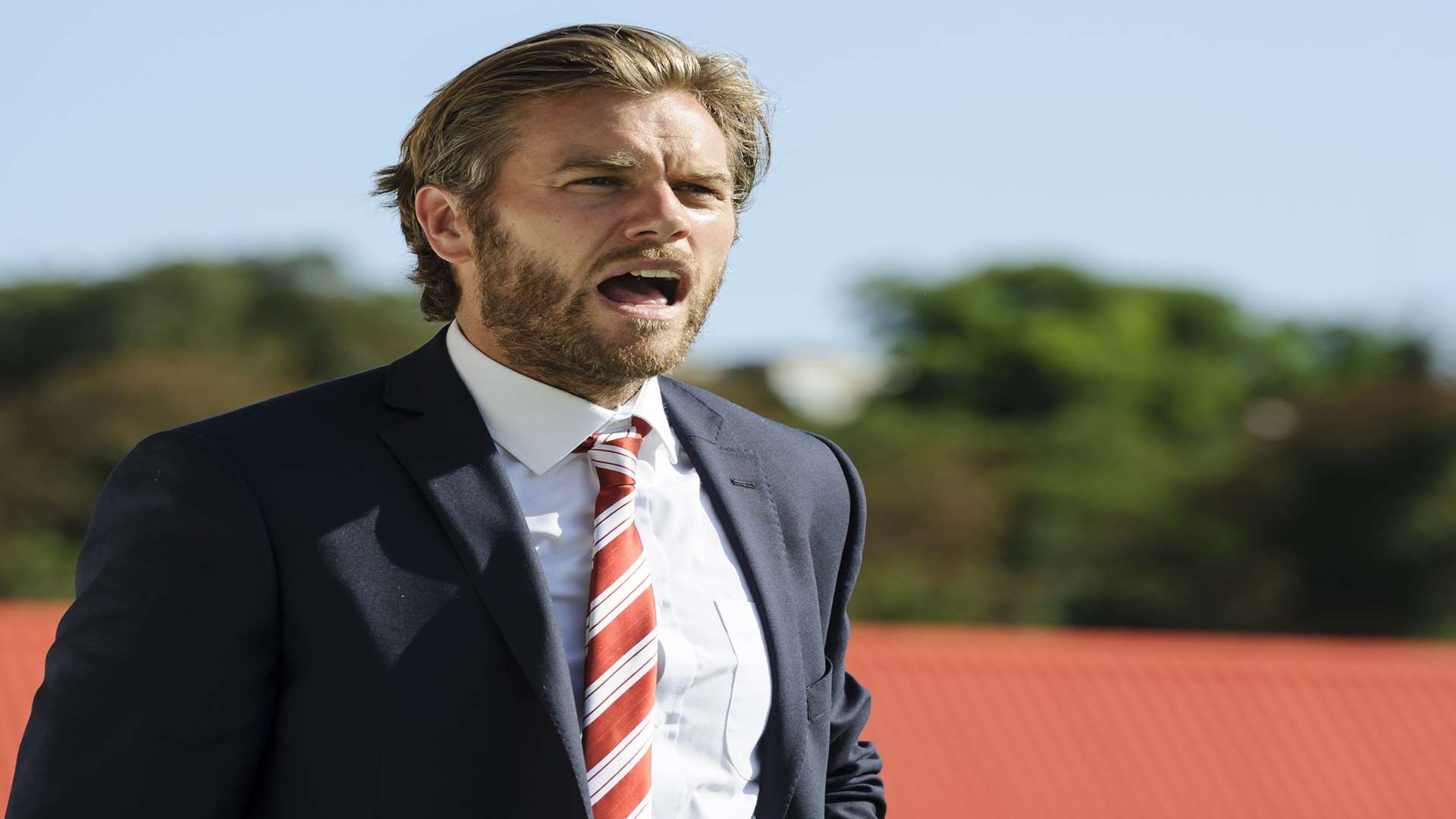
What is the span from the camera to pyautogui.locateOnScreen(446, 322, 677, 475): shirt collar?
1.90 m

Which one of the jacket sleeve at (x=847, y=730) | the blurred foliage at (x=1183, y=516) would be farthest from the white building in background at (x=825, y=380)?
the jacket sleeve at (x=847, y=730)

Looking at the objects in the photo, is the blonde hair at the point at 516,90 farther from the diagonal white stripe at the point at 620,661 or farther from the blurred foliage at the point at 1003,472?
the blurred foliage at the point at 1003,472

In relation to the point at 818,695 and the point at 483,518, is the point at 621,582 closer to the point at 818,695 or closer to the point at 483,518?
the point at 483,518

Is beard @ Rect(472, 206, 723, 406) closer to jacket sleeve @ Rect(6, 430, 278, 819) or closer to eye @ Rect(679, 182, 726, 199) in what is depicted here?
eye @ Rect(679, 182, 726, 199)

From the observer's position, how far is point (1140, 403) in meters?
52.5

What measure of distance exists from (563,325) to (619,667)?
15.4 inches

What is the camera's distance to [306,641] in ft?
5.48

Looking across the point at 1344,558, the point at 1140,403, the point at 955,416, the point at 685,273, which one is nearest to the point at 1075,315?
the point at 1140,403

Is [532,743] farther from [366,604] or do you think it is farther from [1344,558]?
[1344,558]

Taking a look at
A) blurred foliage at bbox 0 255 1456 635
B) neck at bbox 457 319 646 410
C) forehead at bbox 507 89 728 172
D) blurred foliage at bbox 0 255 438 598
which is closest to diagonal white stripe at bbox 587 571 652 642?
neck at bbox 457 319 646 410

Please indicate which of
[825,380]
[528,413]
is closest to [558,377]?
[528,413]

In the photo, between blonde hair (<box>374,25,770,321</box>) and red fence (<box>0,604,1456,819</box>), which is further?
red fence (<box>0,604,1456,819</box>)

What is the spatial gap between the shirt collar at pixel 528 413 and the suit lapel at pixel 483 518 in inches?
1.3

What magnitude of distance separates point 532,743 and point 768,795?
350 millimetres
